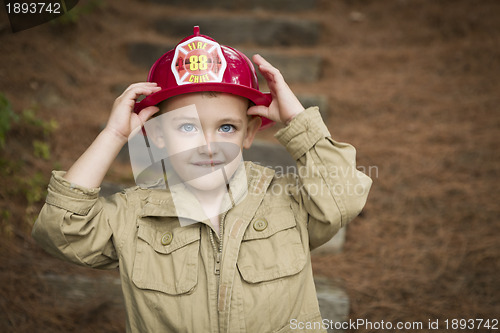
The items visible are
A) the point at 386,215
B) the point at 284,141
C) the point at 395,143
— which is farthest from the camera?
the point at 395,143

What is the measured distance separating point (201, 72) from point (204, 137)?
0.26m

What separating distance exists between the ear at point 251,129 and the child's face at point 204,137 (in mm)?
128

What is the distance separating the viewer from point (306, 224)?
70.0 inches

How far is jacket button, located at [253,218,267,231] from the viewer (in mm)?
1731

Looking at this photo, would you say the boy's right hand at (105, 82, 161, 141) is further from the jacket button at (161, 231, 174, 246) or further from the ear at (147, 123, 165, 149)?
the jacket button at (161, 231, 174, 246)

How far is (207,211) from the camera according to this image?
180 cm

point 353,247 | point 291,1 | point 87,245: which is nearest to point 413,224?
point 353,247

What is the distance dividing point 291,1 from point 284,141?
4.67m

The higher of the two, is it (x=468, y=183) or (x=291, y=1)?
(x=291, y=1)

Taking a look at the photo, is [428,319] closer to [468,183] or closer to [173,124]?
[468,183]

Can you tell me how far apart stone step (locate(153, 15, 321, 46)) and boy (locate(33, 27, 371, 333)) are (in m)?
3.47

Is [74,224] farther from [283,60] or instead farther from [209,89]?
[283,60]

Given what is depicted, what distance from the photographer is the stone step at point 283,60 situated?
4570mm

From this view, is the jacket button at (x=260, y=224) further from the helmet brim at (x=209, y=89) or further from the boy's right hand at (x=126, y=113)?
the boy's right hand at (x=126, y=113)
